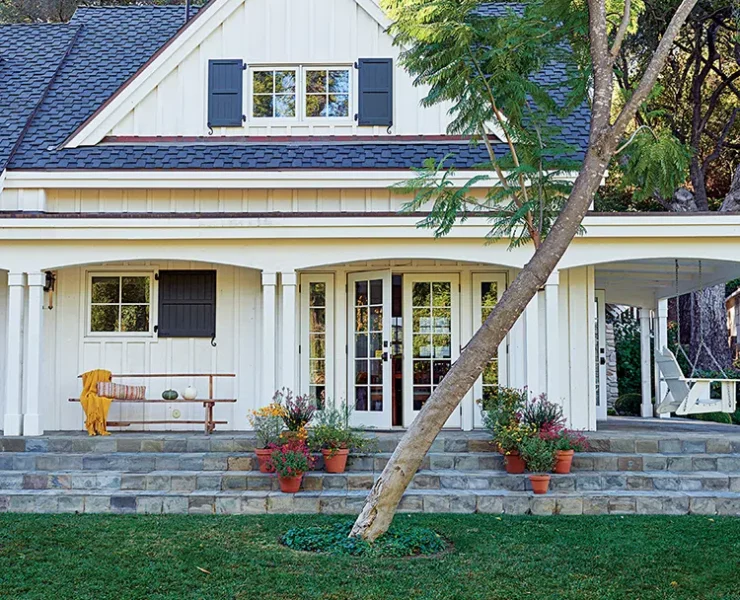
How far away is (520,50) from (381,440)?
4519 mm

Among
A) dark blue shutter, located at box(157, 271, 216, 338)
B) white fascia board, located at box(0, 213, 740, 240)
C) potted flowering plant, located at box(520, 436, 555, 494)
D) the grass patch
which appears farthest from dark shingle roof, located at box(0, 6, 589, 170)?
the grass patch

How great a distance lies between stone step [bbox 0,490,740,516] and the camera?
8164 millimetres

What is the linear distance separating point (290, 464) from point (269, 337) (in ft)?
6.32

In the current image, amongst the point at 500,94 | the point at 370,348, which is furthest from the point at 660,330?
the point at 500,94

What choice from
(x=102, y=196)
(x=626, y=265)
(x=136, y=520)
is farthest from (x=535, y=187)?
(x=102, y=196)

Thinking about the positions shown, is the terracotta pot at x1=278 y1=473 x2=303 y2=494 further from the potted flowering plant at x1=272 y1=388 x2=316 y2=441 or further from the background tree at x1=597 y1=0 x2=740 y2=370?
the background tree at x1=597 y1=0 x2=740 y2=370

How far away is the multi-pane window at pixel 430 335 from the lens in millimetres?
11078

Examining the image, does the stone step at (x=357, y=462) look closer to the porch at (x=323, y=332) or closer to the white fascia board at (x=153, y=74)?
the porch at (x=323, y=332)

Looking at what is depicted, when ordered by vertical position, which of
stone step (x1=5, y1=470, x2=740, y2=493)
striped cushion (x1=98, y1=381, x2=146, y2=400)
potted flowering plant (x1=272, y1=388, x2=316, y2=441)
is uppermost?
striped cushion (x1=98, y1=381, x2=146, y2=400)

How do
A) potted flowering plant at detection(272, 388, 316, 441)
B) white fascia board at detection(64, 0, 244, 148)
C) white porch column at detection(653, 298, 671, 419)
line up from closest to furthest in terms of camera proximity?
potted flowering plant at detection(272, 388, 316, 441) < white fascia board at detection(64, 0, 244, 148) < white porch column at detection(653, 298, 671, 419)

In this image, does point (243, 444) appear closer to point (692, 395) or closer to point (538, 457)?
point (538, 457)

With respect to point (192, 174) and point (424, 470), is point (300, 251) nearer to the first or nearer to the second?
point (192, 174)

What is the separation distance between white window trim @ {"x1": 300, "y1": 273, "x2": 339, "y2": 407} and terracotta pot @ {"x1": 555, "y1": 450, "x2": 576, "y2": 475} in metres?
3.42

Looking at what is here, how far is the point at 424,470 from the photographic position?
29.2 ft
